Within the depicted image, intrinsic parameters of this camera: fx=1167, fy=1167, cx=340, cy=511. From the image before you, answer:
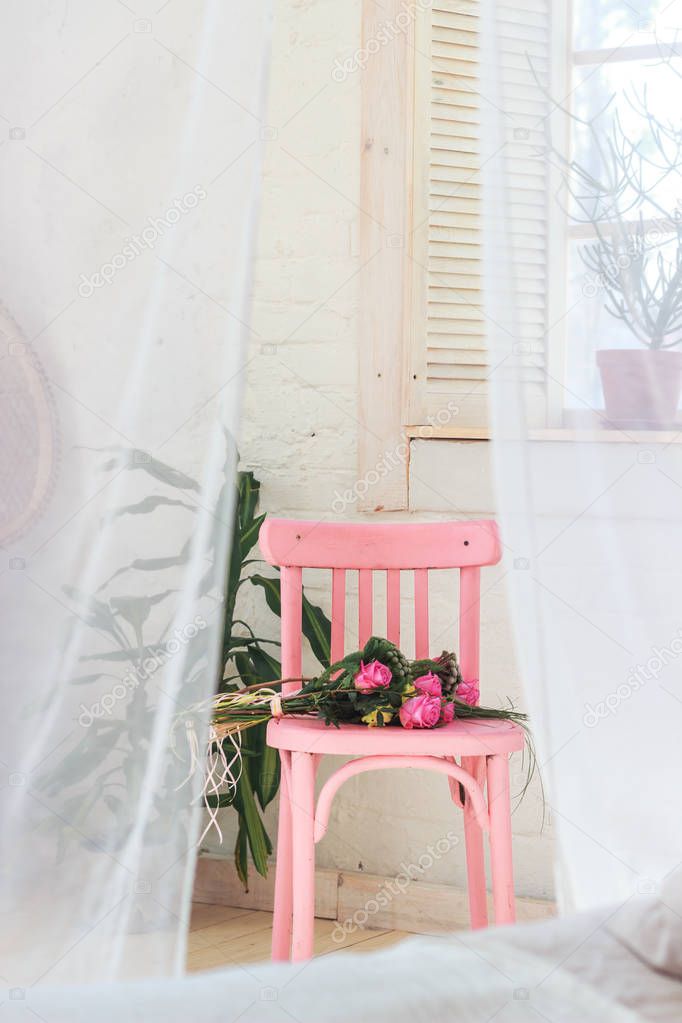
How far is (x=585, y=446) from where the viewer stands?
1.46 meters

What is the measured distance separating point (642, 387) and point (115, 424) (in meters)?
0.64

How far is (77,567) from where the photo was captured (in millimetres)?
1361

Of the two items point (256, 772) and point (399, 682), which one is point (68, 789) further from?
point (256, 772)

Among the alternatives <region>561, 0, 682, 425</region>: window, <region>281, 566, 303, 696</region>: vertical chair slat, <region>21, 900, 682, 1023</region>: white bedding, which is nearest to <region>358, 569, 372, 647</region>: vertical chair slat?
<region>281, 566, 303, 696</region>: vertical chair slat

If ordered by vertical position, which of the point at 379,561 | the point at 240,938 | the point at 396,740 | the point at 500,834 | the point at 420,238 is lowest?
the point at 240,938

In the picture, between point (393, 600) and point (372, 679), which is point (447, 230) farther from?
point (372, 679)

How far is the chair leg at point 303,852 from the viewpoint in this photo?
1696 mm

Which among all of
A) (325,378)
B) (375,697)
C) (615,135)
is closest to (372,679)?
(375,697)

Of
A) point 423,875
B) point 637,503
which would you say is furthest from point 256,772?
point 637,503

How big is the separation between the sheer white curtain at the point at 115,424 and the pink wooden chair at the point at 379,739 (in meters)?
0.38

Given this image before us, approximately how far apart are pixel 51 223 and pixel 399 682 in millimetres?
849

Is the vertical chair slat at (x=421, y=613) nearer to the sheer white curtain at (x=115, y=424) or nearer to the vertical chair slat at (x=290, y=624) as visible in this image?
the vertical chair slat at (x=290, y=624)

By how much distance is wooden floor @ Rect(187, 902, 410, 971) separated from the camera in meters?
2.24

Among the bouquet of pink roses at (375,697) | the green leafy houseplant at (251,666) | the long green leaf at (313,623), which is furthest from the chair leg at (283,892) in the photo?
the long green leaf at (313,623)
